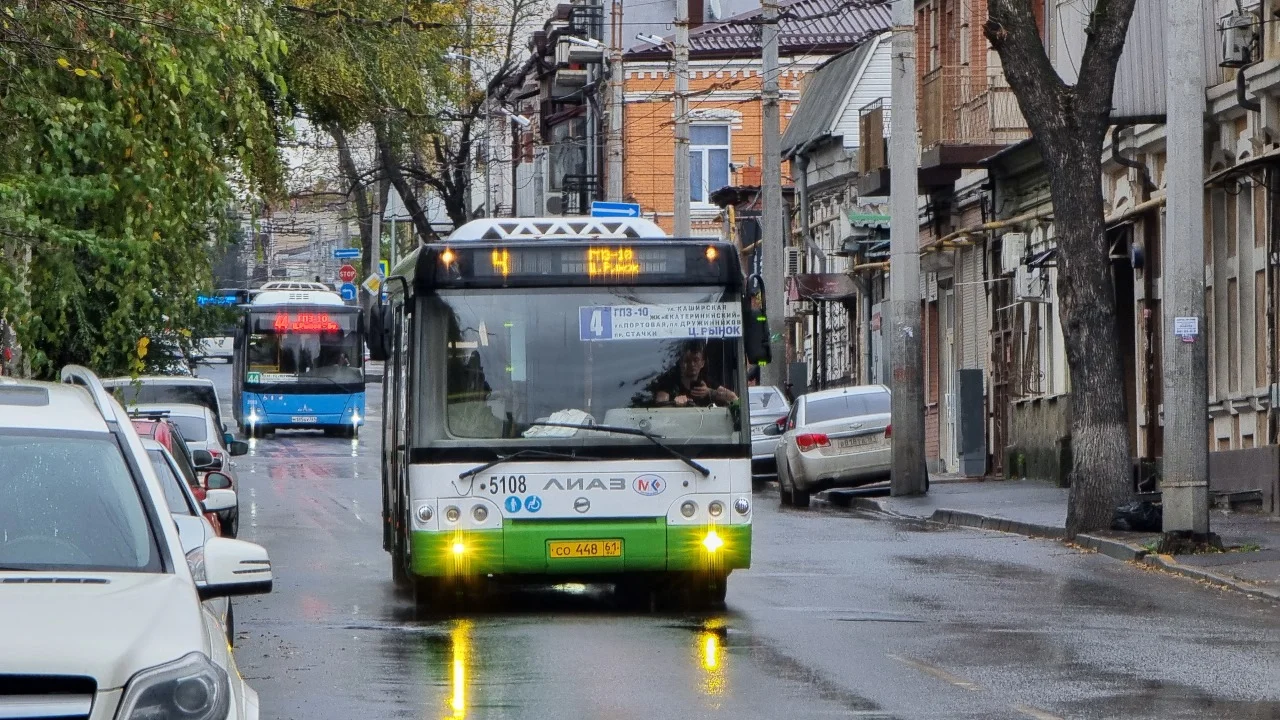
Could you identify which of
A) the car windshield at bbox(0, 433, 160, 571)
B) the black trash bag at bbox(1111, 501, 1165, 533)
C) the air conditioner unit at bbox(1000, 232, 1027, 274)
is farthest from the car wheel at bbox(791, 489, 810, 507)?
the car windshield at bbox(0, 433, 160, 571)

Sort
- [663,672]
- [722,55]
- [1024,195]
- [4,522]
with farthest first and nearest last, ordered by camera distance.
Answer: [722,55] < [1024,195] < [663,672] < [4,522]

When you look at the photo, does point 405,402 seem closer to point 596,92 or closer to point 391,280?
point 391,280

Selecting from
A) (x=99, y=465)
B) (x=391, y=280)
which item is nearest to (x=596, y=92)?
(x=391, y=280)

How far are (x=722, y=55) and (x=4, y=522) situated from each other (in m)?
54.8

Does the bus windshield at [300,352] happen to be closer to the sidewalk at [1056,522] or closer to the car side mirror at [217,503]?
the sidewalk at [1056,522]

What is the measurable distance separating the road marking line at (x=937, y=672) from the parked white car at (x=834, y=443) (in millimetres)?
17307

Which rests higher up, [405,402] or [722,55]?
[722,55]

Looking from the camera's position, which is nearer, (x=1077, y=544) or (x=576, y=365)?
(x=576, y=365)

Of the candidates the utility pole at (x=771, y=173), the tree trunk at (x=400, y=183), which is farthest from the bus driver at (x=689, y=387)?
the tree trunk at (x=400, y=183)

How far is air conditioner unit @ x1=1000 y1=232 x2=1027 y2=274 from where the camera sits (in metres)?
33.9

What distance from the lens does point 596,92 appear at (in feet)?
216

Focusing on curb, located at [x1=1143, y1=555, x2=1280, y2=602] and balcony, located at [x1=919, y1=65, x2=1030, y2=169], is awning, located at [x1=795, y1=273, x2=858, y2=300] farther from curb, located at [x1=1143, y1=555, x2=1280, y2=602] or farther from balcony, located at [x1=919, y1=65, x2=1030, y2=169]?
curb, located at [x1=1143, y1=555, x2=1280, y2=602]

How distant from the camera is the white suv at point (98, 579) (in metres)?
5.41

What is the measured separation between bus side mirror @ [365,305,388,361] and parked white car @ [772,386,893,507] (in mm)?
14091
